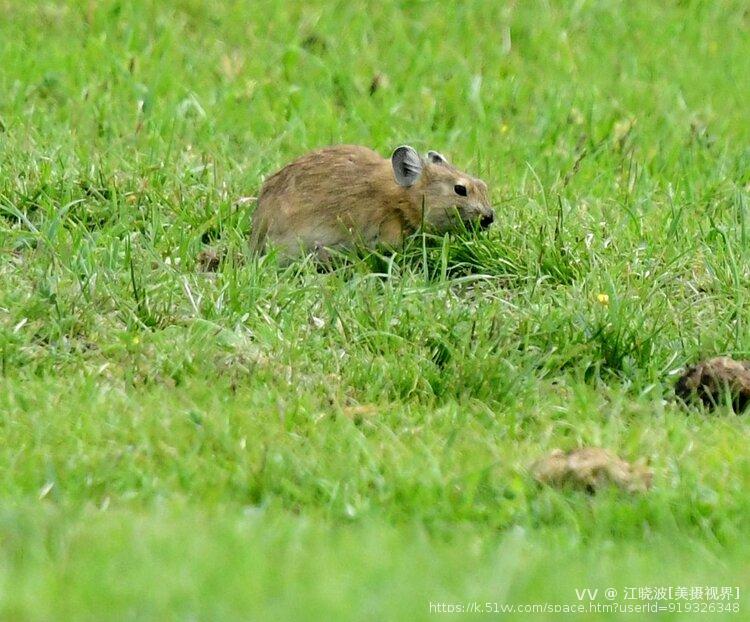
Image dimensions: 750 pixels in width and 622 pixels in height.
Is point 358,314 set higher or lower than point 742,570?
lower

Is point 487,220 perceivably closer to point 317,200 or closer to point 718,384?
point 317,200

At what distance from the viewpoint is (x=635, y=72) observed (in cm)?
1092

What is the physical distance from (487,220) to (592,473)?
2.63m

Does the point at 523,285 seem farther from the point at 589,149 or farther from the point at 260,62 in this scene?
the point at 260,62

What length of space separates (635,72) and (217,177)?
3861 mm

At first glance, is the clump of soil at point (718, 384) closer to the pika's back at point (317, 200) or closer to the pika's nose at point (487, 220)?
the pika's nose at point (487, 220)

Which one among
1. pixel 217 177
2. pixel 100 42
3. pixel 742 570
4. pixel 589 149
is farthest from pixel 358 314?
pixel 100 42

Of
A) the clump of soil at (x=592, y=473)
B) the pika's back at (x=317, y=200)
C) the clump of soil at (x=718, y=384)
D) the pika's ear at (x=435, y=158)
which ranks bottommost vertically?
the pika's back at (x=317, y=200)

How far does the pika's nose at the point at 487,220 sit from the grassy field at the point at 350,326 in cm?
15

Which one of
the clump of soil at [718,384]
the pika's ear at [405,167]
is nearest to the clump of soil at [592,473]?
the clump of soil at [718,384]

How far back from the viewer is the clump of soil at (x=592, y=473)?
4.91m

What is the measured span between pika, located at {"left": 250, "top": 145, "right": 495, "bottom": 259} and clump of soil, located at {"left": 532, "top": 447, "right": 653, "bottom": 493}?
2540mm

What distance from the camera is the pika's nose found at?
24.2ft

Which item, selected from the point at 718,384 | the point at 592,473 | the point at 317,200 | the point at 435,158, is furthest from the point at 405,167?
the point at 592,473
